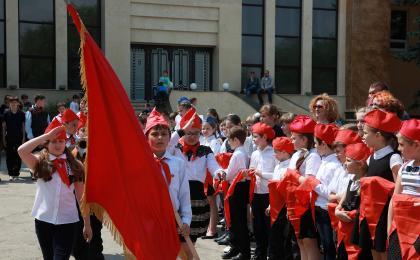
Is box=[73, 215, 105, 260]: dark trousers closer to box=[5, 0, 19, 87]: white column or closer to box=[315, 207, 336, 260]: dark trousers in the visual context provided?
box=[315, 207, 336, 260]: dark trousers

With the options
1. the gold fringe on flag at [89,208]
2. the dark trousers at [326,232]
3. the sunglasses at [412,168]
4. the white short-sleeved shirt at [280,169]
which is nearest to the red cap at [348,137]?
the dark trousers at [326,232]

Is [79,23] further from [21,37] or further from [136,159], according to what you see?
[21,37]

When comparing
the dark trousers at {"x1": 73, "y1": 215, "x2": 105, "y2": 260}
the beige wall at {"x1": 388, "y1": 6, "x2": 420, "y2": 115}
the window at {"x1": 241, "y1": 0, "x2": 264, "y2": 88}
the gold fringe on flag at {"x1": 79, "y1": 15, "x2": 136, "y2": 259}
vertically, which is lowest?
the dark trousers at {"x1": 73, "y1": 215, "x2": 105, "y2": 260}

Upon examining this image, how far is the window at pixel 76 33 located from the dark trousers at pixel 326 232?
22.9 meters

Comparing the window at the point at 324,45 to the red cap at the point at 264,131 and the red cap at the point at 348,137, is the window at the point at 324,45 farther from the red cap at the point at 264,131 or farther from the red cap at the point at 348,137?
the red cap at the point at 348,137

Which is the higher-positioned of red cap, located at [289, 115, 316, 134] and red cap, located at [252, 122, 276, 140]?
red cap, located at [289, 115, 316, 134]

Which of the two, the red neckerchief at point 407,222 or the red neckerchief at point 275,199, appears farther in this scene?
the red neckerchief at point 275,199

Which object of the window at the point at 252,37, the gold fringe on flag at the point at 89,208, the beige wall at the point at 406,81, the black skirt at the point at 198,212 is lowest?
the black skirt at the point at 198,212

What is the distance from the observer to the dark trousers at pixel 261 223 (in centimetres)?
766

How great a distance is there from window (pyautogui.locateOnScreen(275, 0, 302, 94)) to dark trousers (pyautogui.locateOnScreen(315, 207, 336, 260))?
81.1 feet

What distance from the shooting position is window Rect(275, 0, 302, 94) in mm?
30531

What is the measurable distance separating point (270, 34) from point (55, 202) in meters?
25.4

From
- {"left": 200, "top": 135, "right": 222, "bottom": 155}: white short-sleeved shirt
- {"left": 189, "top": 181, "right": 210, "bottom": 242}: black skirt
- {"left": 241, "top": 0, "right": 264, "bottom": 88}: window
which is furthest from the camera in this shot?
{"left": 241, "top": 0, "right": 264, "bottom": 88}: window

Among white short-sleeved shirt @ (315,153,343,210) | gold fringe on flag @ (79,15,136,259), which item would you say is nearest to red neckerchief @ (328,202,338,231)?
white short-sleeved shirt @ (315,153,343,210)
